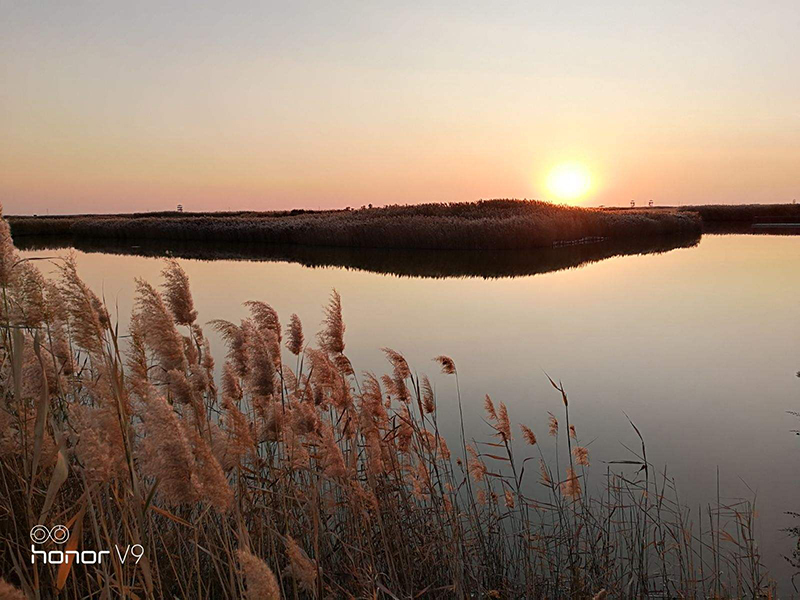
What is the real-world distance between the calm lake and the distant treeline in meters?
3.22

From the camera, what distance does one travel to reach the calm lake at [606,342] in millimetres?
4594

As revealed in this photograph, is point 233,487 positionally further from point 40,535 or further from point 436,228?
point 436,228

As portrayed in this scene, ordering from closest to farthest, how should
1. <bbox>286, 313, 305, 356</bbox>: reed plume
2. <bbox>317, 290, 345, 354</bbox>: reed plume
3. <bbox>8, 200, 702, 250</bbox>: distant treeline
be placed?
<bbox>317, 290, 345, 354</bbox>: reed plume
<bbox>286, 313, 305, 356</bbox>: reed plume
<bbox>8, 200, 702, 250</bbox>: distant treeline

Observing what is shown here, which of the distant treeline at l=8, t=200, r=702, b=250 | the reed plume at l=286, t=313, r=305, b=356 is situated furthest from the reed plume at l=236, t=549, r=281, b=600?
the distant treeline at l=8, t=200, r=702, b=250

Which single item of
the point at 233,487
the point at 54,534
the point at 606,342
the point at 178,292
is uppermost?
the point at 178,292

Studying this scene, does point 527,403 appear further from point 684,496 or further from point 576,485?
point 576,485

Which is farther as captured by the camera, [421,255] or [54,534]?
[421,255]

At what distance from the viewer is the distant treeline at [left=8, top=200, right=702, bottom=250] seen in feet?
65.6

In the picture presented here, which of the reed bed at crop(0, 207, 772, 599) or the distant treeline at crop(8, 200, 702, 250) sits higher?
the distant treeline at crop(8, 200, 702, 250)

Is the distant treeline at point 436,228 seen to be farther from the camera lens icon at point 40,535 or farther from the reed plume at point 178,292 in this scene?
the camera lens icon at point 40,535

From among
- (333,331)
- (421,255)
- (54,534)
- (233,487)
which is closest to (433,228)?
(421,255)

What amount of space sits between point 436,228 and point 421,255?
1.53m

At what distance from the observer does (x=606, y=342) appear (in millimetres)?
8062

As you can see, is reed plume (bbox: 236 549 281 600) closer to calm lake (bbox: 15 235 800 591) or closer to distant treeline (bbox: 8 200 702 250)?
calm lake (bbox: 15 235 800 591)
